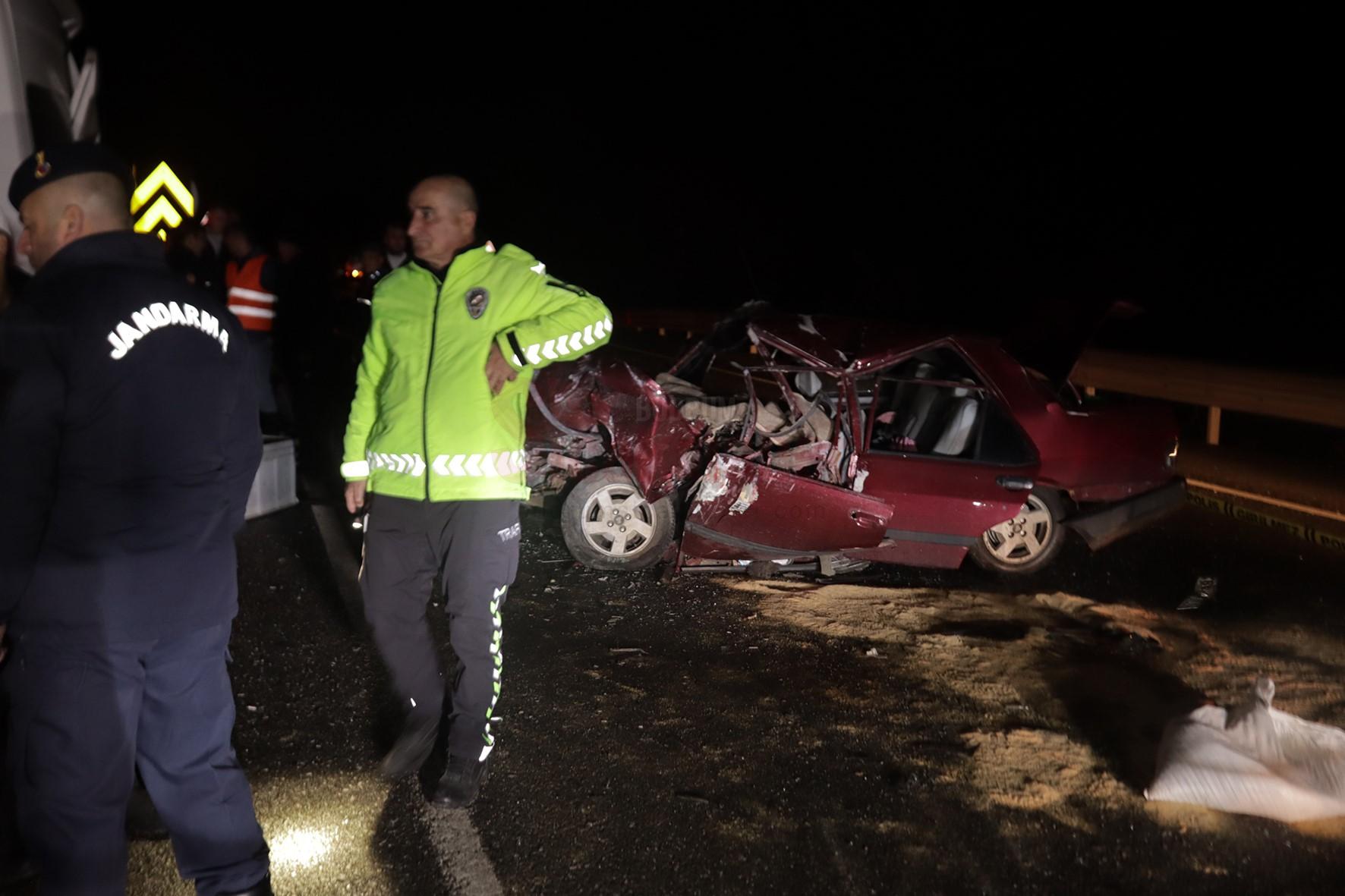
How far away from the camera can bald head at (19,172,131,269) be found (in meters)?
2.35

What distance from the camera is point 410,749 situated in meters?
3.58

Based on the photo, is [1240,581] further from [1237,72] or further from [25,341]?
[1237,72]

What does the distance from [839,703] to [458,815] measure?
69.2 inches

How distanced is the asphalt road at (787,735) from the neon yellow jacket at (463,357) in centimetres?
112

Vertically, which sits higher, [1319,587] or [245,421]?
[245,421]

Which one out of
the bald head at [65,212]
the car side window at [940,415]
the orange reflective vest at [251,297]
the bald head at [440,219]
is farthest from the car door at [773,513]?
the orange reflective vest at [251,297]

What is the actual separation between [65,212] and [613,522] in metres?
4.00

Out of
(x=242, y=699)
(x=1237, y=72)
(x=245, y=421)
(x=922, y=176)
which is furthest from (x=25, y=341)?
(x=922, y=176)

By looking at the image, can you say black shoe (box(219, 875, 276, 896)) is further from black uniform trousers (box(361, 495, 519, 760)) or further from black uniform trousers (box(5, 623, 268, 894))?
black uniform trousers (box(361, 495, 519, 760))

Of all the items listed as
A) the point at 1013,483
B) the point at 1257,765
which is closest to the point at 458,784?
the point at 1257,765

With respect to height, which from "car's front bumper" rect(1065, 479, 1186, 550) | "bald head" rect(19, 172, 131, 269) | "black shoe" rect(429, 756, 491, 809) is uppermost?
"bald head" rect(19, 172, 131, 269)

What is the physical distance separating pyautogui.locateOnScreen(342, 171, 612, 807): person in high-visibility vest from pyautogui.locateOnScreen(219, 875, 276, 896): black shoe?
0.79 meters

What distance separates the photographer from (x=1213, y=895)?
3074 millimetres

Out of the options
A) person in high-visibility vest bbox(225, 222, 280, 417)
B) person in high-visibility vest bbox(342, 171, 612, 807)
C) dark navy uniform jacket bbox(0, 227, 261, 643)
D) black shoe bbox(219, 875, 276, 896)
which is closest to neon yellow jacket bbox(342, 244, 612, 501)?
person in high-visibility vest bbox(342, 171, 612, 807)
